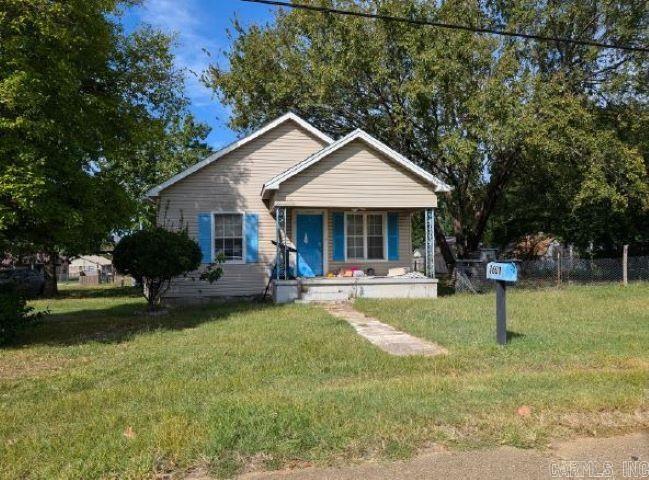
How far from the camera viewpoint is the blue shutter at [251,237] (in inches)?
675

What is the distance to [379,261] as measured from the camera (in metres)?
17.5

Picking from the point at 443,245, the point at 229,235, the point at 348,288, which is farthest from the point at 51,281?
the point at 443,245

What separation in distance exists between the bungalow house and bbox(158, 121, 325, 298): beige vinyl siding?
31 mm

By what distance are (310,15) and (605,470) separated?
60.1 ft

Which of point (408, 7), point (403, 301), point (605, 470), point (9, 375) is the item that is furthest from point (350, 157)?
point (605, 470)

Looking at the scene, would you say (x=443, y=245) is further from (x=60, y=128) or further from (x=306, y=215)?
(x=60, y=128)

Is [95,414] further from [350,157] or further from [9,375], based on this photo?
[350,157]

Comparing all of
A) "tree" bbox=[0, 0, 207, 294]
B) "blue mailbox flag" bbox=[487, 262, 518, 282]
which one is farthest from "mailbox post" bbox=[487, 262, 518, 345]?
"tree" bbox=[0, 0, 207, 294]

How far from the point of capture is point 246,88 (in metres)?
20.9

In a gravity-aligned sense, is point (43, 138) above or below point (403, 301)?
above

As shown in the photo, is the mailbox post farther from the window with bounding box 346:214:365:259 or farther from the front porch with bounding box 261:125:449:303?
the window with bounding box 346:214:365:259

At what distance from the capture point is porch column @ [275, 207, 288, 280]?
15484 mm

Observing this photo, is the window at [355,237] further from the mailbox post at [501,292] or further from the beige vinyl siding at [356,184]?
the mailbox post at [501,292]

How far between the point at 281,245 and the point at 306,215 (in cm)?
172
